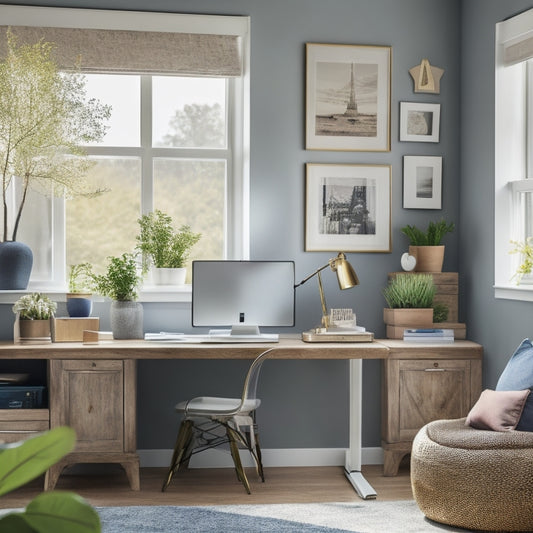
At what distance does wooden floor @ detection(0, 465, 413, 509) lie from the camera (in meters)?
3.51

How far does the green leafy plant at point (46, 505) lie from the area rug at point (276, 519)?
9.12ft

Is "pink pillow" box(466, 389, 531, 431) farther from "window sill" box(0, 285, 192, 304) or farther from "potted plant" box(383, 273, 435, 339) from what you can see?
"window sill" box(0, 285, 192, 304)

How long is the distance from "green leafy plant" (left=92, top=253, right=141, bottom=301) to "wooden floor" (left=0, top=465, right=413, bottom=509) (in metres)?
0.97

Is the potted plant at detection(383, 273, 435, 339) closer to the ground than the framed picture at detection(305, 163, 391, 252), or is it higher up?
closer to the ground

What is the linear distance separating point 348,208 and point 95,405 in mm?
1790

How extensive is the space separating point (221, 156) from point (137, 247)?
0.74m

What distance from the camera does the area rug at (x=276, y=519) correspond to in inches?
120

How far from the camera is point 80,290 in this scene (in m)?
4.04

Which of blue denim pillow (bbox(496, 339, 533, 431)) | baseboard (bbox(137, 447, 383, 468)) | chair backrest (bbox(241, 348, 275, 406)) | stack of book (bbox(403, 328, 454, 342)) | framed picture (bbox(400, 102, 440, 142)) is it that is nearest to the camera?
blue denim pillow (bbox(496, 339, 533, 431))

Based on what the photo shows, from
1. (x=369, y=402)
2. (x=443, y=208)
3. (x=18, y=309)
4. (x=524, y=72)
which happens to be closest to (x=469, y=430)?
(x=369, y=402)

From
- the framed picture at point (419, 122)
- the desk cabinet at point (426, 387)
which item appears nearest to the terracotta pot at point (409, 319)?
the desk cabinet at point (426, 387)

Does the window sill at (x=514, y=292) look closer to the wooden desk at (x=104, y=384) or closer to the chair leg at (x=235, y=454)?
the wooden desk at (x=104, y=384)

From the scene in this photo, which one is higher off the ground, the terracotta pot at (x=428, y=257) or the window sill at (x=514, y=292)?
the terracotta pot at (x=428, y=257)

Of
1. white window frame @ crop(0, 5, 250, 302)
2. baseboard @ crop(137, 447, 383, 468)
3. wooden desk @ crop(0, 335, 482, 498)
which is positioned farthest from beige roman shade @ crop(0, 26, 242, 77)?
baseboard @ crop(137, 447, 383, 468)
